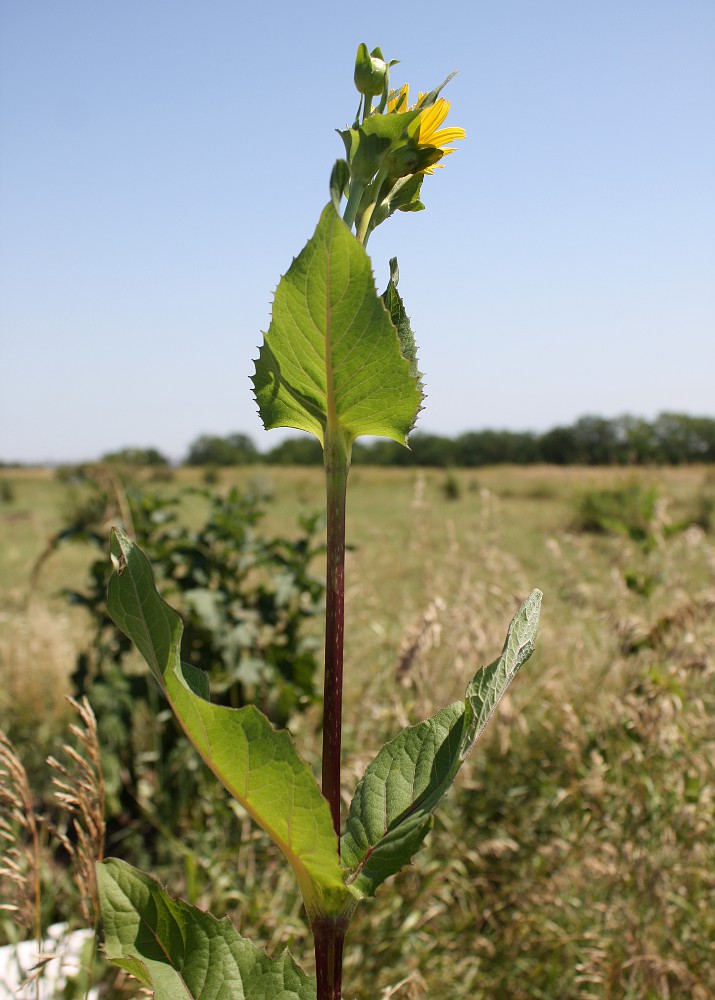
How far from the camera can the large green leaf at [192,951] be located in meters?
0.66

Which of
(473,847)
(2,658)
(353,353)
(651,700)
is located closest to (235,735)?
(353,353)

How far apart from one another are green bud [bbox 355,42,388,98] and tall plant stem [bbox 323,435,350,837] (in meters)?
0.29

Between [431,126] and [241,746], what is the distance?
1.72 feet

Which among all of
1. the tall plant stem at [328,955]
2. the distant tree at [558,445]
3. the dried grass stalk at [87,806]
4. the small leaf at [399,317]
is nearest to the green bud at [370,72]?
the small leaf at [399,317]

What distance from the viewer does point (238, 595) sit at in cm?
289

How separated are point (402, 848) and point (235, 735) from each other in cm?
17

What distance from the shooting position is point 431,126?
0.65 m

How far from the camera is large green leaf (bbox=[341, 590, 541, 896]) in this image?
62 cm

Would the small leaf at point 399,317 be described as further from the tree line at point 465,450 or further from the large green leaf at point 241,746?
the tree line at point 465,450

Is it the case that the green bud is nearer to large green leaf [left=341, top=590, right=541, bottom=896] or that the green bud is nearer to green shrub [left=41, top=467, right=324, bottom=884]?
large green leaf [left=341, top=590, right=541, bottom=896]

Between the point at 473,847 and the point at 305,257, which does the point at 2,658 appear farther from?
the point at 305,257

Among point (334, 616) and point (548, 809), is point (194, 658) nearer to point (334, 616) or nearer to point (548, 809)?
point (548, 809)

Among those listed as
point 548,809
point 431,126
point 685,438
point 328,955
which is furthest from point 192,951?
point 685,438

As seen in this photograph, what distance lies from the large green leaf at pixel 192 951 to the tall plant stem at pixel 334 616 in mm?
141
